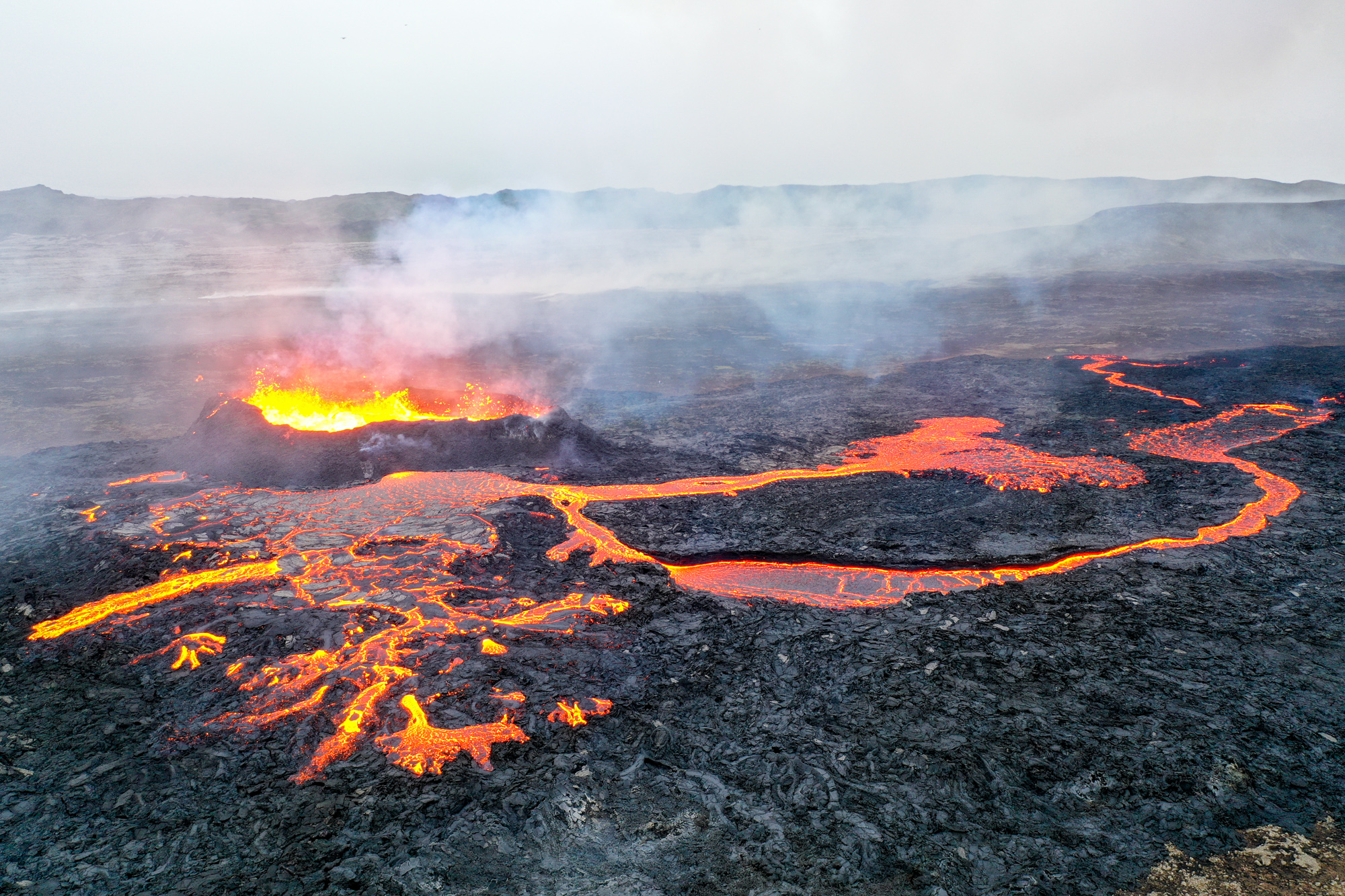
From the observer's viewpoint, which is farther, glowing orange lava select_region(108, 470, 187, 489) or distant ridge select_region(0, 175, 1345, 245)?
distant ridge select_region(0, 175, 1345, 245)

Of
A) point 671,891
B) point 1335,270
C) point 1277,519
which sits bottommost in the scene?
point 671,891

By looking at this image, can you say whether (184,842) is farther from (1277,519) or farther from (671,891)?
(1277,519)

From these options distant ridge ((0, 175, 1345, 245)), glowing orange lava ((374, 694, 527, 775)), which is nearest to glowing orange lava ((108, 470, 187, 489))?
glowing orange lava ((374, 694, 527, 775))

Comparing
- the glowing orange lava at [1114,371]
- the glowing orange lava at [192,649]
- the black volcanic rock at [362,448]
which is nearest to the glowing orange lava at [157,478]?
the black volcanic rock at [362,448]

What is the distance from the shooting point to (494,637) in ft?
19.8

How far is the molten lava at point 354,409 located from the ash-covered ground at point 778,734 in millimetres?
3130

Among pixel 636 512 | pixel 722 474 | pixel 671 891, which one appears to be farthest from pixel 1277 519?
pixel 671 891

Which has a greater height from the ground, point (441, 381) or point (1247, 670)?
point (441, 381)

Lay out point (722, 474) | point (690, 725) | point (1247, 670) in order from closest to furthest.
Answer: point (690, 725), point (1247, 670), point (722, 474)

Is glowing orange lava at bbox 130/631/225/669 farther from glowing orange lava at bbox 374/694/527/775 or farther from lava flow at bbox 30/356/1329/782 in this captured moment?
glowing orange lava at bbox 374/694/527/775

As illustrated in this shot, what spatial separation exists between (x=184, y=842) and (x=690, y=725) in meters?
2.98

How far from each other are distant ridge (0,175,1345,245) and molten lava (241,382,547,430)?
194 ft

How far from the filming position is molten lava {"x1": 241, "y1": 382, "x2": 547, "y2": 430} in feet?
36.1

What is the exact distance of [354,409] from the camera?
36.9 ft
